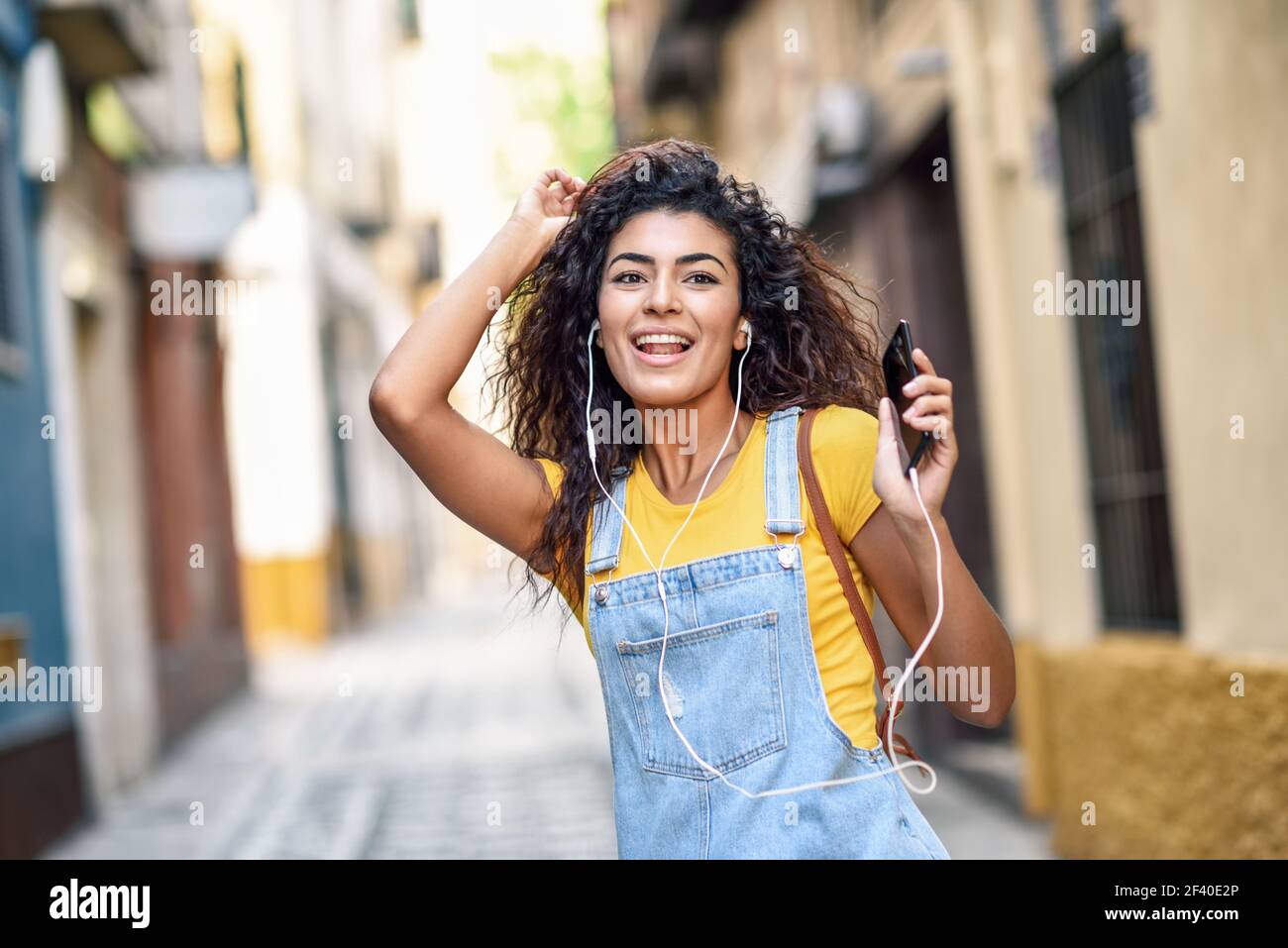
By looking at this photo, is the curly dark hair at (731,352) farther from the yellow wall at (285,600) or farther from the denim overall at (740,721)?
the yellow wall at (285,600)

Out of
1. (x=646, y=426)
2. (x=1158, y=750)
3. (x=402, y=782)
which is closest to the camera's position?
(x=646, y=426)

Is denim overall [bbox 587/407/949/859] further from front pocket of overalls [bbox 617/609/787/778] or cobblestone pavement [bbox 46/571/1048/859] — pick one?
cobblestone pavement [bbox 46/571/1048/859]

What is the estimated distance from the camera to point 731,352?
2490mm

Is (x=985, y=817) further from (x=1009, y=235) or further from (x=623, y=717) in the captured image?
(x=623, y=717)

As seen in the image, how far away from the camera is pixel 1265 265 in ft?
15.0

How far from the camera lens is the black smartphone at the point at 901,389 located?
2094mm

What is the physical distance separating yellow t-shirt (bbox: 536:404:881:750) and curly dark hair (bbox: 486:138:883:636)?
12cm

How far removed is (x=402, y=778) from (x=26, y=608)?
2.46 metres

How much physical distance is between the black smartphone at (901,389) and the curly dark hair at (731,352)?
25 centimetres

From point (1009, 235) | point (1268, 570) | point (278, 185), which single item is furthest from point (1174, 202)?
point (278, 185)

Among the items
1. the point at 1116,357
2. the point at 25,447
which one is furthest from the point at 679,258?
the point at 25,447

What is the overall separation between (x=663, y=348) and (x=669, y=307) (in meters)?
0.06
